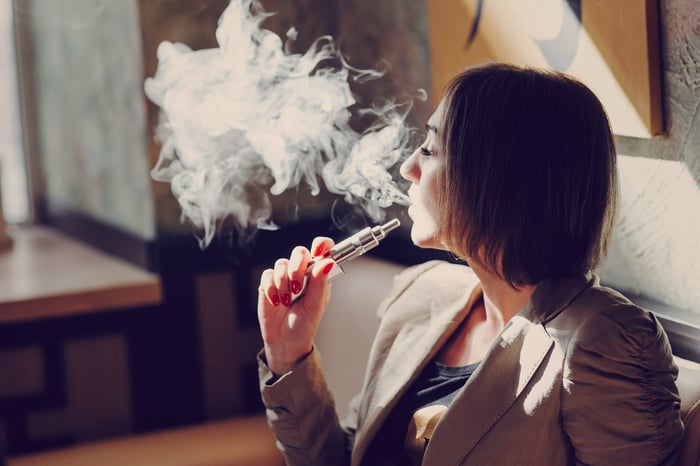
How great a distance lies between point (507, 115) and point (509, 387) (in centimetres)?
40

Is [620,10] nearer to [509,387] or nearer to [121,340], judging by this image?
[509,387]

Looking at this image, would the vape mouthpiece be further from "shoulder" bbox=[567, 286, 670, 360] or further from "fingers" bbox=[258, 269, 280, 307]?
"shoulder" bbox=[567, 286, 670, 360]

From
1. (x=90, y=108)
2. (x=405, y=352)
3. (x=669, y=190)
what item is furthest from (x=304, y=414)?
(x=90, y=108)

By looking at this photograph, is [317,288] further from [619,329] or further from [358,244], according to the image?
[619,329]

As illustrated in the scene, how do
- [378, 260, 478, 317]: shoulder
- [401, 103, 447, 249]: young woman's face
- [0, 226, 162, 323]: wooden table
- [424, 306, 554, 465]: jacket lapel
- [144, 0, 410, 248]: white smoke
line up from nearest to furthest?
[424, 306, 554, 465]: jacket lapel
[401, 103, 447, 249]: young woman's face
[378, 260, 478, 317]: shoulder
[144, 0, 410, 248]: white smoke
[0, 226, 162, 323]: wooden table

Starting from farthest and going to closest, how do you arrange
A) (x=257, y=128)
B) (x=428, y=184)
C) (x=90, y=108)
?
(x=90, y=108), (x=257, y=128), (x=428, y=184)

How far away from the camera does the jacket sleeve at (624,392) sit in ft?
3.81

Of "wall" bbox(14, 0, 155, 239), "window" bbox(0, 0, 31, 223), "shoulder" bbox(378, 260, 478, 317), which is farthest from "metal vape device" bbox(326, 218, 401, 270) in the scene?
"window" bbox(0, 0, 31, 223)

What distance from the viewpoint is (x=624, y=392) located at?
1.16 metres

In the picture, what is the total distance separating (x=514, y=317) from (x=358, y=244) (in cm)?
31

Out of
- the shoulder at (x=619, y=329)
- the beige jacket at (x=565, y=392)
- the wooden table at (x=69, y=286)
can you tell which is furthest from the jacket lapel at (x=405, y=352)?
the wooden table at (x=69, y=286)

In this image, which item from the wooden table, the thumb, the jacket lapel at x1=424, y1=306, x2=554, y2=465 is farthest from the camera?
the wooden table

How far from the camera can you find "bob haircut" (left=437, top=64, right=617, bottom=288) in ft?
4.27

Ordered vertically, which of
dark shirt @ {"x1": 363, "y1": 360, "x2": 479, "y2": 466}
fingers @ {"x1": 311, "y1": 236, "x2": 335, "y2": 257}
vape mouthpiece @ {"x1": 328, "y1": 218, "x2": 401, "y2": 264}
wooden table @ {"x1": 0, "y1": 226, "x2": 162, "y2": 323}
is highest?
vape mouthpiece @ {"x1": 328, "y1": 218, "x2": 401, "y2": 264}
